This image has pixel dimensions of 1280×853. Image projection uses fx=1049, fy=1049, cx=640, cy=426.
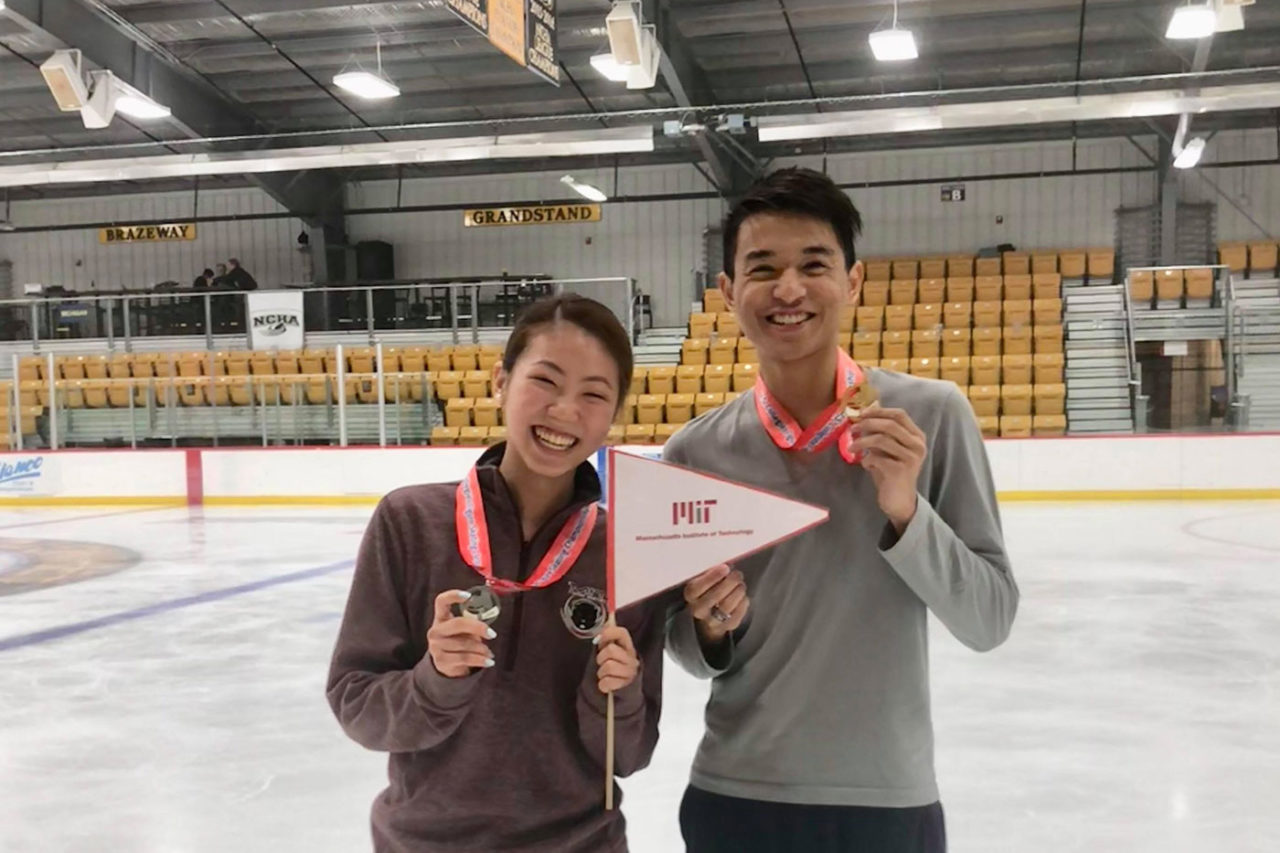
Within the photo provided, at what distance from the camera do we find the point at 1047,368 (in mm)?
13602

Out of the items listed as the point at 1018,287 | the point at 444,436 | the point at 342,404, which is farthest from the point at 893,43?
the point at 342,404

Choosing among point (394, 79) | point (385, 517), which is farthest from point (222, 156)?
point (385, 517)

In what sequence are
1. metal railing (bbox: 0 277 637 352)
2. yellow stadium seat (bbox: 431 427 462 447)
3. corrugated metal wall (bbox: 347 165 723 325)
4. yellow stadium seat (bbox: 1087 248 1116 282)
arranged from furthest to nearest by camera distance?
corrugated metal wall (bbox: 347 165 723 325)
yellow stadium seat (bbox: 1087 248 1116 282)
metal railing (bbox: 0 277 637 352)
yellow stadium seat (bbox: 431 427 462 447)

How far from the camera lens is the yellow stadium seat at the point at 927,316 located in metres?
15.1

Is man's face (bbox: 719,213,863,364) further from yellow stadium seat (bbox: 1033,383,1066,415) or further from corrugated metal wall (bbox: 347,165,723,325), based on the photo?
corrugated metal wall (bbox: 347,165,723,325)

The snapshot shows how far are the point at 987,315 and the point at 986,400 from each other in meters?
2.55

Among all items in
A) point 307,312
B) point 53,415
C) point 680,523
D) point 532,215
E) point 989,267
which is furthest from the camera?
point 532,215

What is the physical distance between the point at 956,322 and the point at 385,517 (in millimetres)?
14615

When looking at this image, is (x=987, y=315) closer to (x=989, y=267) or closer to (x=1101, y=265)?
(x=989, y=267)

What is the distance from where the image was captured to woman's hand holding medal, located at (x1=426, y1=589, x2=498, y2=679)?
1.15 meters

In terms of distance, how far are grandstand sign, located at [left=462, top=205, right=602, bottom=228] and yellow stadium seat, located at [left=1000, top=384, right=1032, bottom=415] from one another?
26.5ft

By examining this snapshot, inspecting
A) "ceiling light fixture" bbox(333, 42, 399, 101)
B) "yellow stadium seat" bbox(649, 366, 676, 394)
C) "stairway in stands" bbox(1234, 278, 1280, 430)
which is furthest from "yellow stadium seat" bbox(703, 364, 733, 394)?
"stairway in stands" bbox(1234, 278, 1280, 430)

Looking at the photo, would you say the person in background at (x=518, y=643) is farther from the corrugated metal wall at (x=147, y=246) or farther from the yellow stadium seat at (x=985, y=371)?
the corrugated metal wall at (x=147, y=246)

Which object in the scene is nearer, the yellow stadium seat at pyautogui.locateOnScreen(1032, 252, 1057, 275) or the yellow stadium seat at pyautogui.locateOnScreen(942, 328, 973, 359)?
the yellow stadium seat at pyautogui.locateOnScreen(942, 328, 973, 359)
